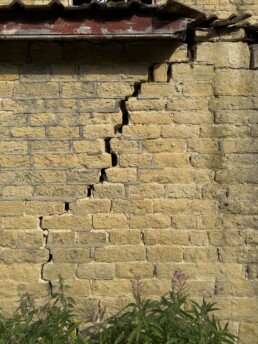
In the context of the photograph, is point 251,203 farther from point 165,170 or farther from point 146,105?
point 146,105

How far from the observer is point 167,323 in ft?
11.3

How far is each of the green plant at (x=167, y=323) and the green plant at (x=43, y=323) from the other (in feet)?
0.99

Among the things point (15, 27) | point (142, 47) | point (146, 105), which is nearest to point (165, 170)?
point (146, 105)

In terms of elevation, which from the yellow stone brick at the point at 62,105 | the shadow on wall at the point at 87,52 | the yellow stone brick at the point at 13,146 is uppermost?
the shadow on wall at the point at 87,52

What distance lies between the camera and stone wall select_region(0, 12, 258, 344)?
3.80 metres

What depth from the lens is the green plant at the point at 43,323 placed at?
3.44 meters

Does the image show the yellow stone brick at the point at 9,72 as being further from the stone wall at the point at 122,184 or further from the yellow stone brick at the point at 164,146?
the yellow stone brick at the point at 164,146

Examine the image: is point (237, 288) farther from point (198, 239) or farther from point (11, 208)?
point (11, 208)

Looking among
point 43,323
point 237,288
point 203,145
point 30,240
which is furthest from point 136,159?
point 43,323

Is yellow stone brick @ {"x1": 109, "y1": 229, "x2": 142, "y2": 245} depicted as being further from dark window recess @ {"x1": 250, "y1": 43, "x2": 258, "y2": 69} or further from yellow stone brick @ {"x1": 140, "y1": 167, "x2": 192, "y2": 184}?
dark window recess @ {"x1": 250, "y1": 43, "x2": 258, "y2": 69}

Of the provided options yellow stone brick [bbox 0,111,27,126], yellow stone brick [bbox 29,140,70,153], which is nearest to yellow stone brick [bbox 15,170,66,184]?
yellow stone brick [bbox 29,140,70,153]

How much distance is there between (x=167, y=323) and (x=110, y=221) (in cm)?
97

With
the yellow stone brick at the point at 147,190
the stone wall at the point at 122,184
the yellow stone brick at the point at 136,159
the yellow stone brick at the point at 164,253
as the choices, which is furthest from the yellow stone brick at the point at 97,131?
the yellow stone brick at the point at 164,253

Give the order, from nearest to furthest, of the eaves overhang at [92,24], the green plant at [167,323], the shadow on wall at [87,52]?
the green plant at [167,323] < the eaves overhang at [92,24] < the shadow on wall at [87,52]
